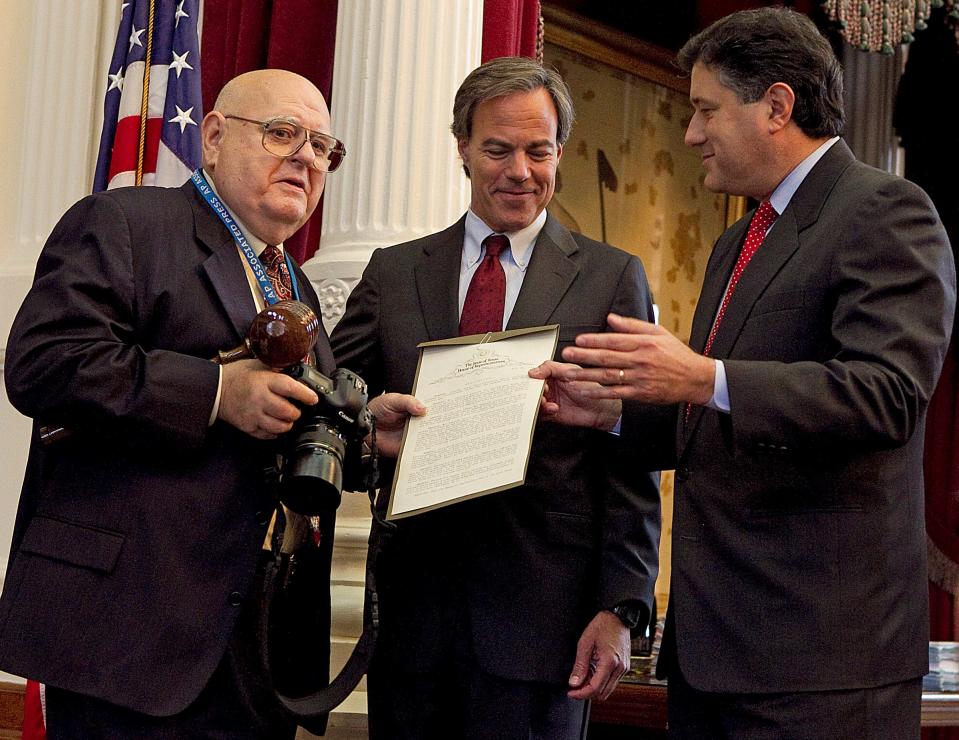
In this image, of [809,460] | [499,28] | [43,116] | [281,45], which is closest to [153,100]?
[281,45]

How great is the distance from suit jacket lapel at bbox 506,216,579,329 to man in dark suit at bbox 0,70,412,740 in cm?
51

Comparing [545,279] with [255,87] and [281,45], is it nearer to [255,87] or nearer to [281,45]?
[255,87]

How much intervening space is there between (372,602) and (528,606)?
0.33 metres

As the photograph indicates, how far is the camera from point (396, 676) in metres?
2.17

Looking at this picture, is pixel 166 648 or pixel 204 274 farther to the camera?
pixel 204 274

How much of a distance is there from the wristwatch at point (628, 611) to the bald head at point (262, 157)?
88 cm

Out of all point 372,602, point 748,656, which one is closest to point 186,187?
point 372,602

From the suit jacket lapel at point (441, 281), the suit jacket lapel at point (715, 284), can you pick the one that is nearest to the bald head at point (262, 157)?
the suit jacket lapel at point (441, 281)

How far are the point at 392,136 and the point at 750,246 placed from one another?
1.25m

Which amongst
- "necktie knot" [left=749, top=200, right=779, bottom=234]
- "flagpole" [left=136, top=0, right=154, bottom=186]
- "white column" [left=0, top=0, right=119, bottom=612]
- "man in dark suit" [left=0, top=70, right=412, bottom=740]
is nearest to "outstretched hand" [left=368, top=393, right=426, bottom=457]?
"man in dark suit" [left=0, top=70, right=412, bottom=740]

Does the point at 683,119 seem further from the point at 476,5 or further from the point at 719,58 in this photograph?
the point at 719,58

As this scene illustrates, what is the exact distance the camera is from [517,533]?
219 centimetres

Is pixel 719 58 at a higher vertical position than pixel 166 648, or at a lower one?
higher

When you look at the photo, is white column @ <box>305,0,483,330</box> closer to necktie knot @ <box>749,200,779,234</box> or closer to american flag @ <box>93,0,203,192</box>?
american flag @ <box>93,0,203,192</box>
